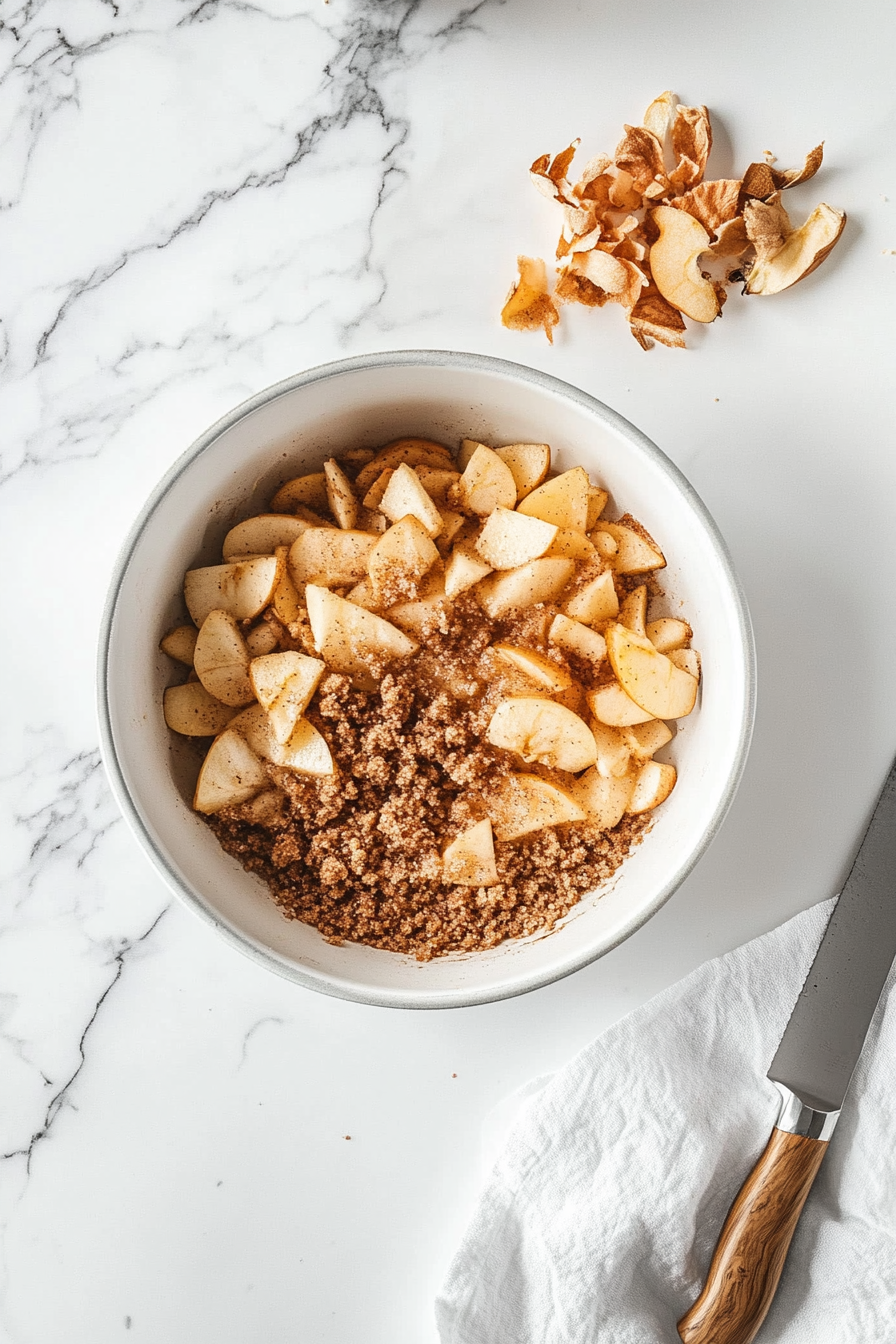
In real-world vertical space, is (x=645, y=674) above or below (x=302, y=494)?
below

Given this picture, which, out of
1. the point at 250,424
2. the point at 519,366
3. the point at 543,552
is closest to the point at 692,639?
the point at 543,552

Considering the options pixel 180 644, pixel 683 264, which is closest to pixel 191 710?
pixel 180 644

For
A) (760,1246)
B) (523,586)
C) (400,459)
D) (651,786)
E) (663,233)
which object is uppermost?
(663,233)

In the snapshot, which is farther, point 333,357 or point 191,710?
point 333,357

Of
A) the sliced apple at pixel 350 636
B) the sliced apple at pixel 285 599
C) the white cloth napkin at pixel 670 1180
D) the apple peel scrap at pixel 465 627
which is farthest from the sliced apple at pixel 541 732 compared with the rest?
the white cloth napkin at pixel 670 1180

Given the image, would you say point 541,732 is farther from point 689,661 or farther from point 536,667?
point 689,661

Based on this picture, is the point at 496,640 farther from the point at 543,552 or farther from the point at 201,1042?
the point at 201,1042

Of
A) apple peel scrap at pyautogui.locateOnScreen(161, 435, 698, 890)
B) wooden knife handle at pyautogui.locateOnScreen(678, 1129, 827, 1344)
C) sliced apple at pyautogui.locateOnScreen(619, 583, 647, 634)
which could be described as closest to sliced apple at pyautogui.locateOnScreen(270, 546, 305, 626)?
apple peel scrap at pyautogui.locateOnScreen(161, 435, 698, 890)
